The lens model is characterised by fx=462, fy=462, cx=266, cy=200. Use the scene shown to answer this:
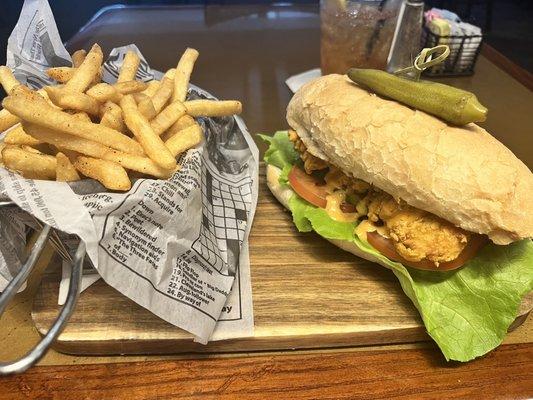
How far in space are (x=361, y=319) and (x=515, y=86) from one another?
2.63 meters

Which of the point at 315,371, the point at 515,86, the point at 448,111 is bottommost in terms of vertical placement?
the point at 515,86

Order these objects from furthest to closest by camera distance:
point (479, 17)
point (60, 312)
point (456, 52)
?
point (479, 17), point (456, 52), point (60, 312)

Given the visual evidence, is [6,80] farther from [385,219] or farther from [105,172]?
[385,219]

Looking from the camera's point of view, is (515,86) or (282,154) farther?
(515,86)

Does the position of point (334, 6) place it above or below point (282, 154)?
above

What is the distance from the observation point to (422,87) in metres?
1.66

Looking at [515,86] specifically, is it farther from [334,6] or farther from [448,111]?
[448,111]

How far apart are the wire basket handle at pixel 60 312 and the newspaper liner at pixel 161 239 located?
6 cm

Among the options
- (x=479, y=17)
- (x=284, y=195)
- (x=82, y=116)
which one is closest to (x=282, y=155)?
(x=284, y=195)

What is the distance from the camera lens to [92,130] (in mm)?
1438

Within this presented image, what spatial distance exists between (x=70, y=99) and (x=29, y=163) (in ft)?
0.79

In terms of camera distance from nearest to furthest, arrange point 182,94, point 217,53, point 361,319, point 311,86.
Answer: point 361,319, point 182,94, point 311,86, point 217,53

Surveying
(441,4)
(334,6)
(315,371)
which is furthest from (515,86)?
(441,4)

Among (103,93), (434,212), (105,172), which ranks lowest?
(434,212)
